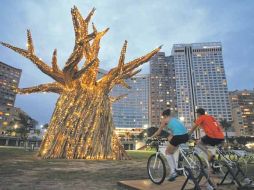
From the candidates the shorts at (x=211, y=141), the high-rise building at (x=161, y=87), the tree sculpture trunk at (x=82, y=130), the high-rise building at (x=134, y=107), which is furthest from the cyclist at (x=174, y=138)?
the high-rise building at (x=161, y=87)

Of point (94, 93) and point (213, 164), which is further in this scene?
point (94, 93)

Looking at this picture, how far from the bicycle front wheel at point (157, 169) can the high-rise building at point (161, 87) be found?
15006 cm

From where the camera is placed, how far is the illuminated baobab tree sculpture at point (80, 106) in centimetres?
1473

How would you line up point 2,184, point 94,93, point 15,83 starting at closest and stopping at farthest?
point 2,184, point 94,93, point 15,83

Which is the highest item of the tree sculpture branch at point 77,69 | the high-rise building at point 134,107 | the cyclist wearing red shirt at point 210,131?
the high-rise building at point 134,107

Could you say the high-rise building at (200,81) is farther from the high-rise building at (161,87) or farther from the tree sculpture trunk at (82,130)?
the tree sculpture trunk at (82,130)

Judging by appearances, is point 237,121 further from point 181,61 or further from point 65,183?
point 65,183

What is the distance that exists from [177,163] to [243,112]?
180 m

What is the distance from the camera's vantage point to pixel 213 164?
625 centimetres

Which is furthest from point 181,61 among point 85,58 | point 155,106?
point 85,58

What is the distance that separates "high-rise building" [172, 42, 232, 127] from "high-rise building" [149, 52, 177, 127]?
5.53 meters

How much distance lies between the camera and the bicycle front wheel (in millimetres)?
6387

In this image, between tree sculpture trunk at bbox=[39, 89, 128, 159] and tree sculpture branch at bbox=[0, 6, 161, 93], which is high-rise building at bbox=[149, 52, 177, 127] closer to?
tree sculpture branch at bbox=[0, 6, 161, 93]

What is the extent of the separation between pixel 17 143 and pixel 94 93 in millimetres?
54599
